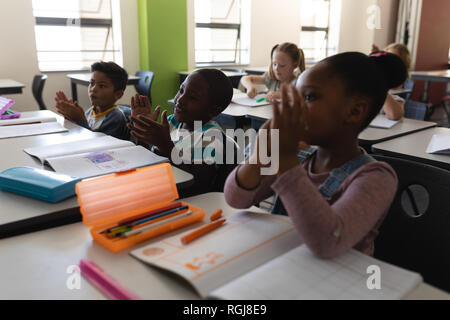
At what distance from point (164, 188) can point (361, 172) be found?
1.53ft

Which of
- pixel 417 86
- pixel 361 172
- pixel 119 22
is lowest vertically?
pixel 417 86

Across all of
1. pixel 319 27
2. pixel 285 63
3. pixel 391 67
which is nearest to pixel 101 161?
pixel 391 67

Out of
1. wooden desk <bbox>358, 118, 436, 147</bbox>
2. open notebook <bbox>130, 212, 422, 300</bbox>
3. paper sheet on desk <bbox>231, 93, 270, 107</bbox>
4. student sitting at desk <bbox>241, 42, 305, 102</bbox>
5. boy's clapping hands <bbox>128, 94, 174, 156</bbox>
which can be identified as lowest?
wooden desk <bbox>358, 118, 436, 147</bbox>

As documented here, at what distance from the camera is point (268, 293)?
1.96 feet

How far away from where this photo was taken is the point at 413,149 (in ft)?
6.00

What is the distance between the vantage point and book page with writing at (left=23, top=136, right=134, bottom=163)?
4.55ft

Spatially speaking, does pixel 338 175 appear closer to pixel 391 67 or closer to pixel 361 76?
pixel 361 76

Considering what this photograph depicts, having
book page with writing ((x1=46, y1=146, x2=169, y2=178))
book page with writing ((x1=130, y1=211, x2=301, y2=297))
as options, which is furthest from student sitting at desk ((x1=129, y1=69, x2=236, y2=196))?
book page with writing ((x1=130, y1=211, x2=301, y2=297))

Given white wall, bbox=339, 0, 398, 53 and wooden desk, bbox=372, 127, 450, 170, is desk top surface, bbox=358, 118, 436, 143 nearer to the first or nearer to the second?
wooden desk, bbox=372, 127, 450, 170

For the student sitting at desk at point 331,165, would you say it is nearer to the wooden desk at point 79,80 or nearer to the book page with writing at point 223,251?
the book page with writing at point 223,251

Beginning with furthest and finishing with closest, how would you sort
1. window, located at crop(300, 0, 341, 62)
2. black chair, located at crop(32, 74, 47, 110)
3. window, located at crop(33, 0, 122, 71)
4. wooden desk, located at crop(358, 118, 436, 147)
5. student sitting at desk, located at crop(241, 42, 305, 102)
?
window, located at crop(300, 0, 341, 62) → window, located at crop(33, 0, 122, 71) → black chair, located at crop(32, 74, 47, 110) → student sitting at desk, located at crop(241, 42, 305, 102) → wooden desk, located at crop(358, 118, 436, 147)

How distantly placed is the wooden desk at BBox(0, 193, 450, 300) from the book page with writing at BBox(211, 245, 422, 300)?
0.12 ft
